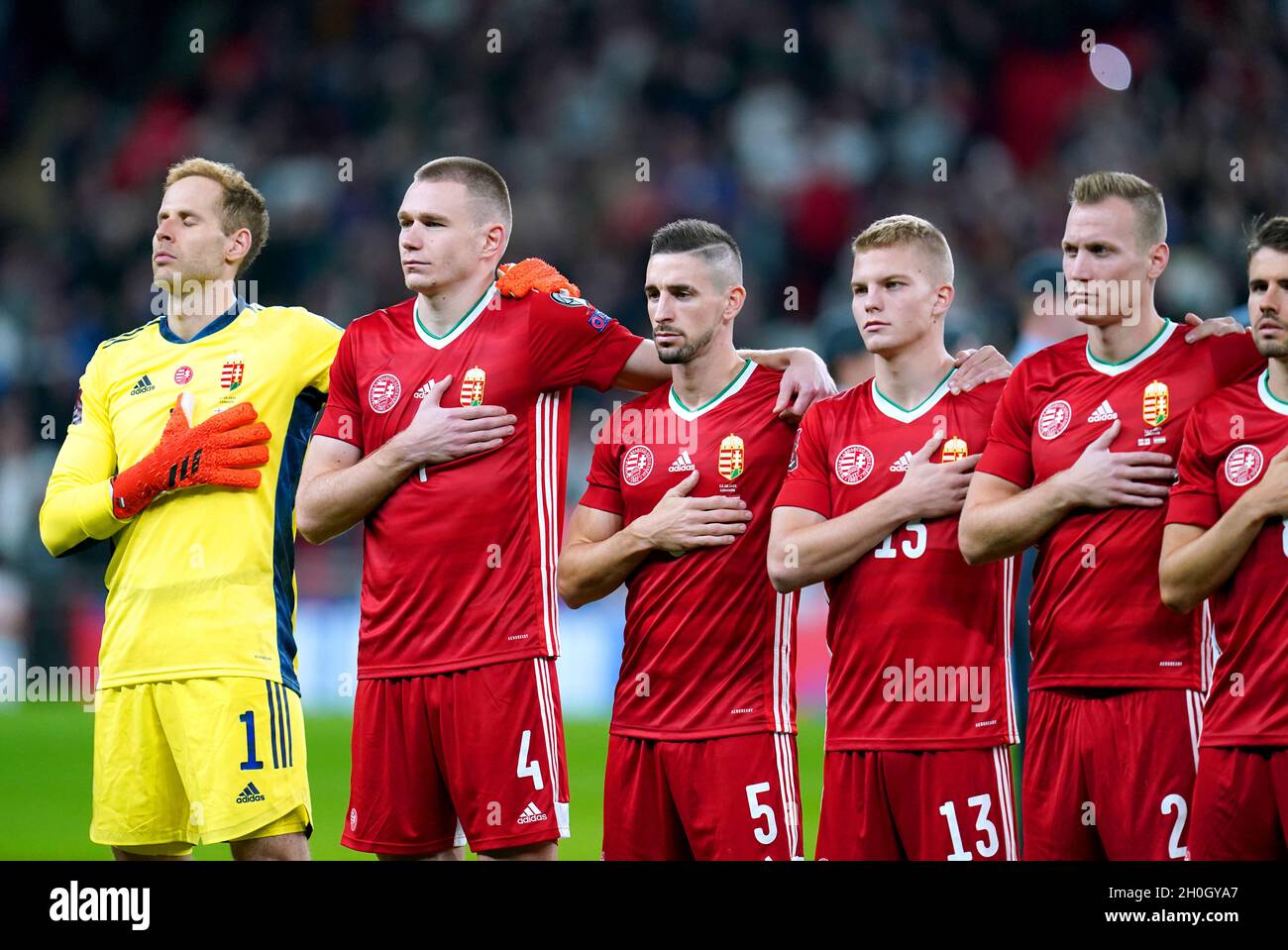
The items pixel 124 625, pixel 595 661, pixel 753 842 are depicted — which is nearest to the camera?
pixel 753 842

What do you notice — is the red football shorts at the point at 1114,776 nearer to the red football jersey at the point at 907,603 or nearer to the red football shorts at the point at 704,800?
the red football jersey at the point at 907,603

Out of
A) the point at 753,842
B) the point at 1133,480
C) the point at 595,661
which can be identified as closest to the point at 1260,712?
the point at 1133,480

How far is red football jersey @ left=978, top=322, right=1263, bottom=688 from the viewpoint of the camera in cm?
470

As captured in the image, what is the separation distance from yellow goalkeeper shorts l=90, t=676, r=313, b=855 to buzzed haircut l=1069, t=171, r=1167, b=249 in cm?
299

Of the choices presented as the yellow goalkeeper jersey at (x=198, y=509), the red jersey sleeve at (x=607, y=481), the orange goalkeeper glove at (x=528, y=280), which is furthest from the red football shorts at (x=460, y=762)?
the orange goalkeeper glove at (x=528, y=280)

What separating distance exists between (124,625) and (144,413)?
72 centimetres

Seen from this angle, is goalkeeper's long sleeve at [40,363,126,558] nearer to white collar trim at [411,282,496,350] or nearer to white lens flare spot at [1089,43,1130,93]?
white collar trim at [411,282,496,350]

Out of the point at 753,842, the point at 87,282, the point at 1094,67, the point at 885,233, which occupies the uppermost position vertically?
the point at 1094,67

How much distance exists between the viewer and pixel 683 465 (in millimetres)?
5363

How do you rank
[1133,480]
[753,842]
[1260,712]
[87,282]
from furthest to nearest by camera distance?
[87,282] → [753,842] → [1133,480] → [1260,712]

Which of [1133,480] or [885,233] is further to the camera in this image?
[885,233]

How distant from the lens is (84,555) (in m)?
12.9

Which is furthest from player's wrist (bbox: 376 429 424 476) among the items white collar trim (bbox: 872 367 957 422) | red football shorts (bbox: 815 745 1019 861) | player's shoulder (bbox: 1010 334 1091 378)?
player's shoulder (bbox: 1010 334 1091 378)

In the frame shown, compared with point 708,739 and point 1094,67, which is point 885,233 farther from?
point 1094,67
